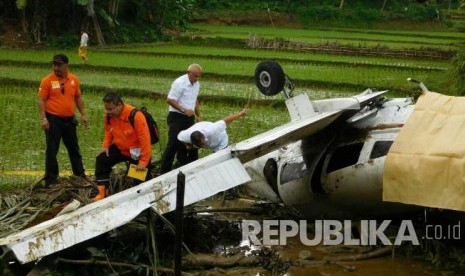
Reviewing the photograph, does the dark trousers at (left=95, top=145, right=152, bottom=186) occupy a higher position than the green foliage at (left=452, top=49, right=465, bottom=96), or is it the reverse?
the green foliage at (left=452, top=49, right=465, bottom=96)

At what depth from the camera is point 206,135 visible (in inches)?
361

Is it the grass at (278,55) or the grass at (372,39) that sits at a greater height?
Result: the grass at (372,39)

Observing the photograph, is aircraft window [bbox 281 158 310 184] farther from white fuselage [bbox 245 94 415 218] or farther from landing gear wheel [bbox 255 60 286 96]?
landing gear wheel [bbox 255 60 286 96]

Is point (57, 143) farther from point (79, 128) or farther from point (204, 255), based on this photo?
point (79, 128)

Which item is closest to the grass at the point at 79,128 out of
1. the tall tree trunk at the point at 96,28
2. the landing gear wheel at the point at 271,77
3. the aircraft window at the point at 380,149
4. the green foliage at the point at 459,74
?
the landing gear wheel at the point at 271,77

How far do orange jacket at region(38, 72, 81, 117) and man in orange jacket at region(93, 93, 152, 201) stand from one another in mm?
1612

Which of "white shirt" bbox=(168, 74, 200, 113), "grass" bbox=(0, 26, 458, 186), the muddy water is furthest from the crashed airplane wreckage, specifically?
"grass" bbox=(0, 26, 458, 186)

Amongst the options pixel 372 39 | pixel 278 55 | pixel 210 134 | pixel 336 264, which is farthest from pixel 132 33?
pixel 336 264

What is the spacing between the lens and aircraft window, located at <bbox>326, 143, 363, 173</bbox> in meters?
8.45

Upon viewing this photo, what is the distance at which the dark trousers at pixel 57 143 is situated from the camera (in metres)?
9.76

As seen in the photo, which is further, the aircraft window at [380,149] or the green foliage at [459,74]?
the green foliage at [459,74]

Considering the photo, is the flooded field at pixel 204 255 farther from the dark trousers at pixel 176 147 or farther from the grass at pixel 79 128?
the grass at pixel 79 128

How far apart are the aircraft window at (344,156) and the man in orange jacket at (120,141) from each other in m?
2.01

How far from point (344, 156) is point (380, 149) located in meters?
0.53
